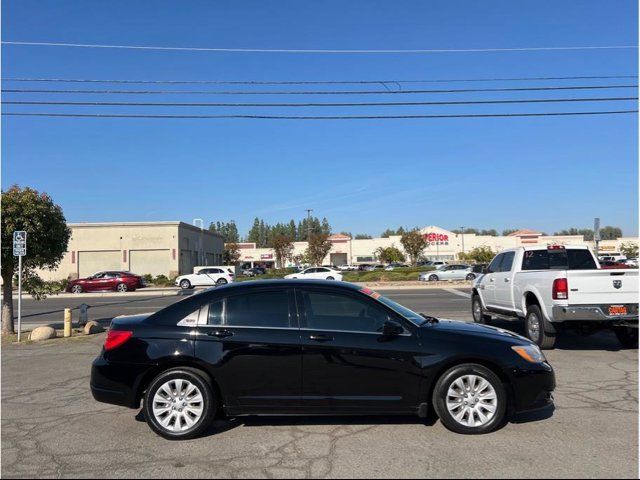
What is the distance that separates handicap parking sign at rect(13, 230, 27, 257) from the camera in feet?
37.2

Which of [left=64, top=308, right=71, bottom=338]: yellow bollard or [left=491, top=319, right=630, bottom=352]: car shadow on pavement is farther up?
[left=64, top=308, right=71, bottom=338]: yellow bollard

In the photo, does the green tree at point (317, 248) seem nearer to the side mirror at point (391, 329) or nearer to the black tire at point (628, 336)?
the black tire at point (628, 336)

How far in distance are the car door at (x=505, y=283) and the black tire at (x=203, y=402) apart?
298 inches

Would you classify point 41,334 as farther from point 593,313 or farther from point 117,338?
point 593,313

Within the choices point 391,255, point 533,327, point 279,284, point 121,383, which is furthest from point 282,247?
point 121,383

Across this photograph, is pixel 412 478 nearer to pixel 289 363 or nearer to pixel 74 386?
pixel 289 363

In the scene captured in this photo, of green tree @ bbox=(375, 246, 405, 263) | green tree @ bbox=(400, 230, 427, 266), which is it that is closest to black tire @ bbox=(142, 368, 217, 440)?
green tree @ bbox=(400, 230, 427, 266)

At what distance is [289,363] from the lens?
205 inches

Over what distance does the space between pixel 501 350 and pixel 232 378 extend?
2665 mm

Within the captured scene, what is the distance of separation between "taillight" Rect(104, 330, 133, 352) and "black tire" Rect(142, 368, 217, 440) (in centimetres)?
53

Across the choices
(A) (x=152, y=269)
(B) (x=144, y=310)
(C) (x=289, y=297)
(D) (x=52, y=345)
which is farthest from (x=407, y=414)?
(A) (x=152, y=269)

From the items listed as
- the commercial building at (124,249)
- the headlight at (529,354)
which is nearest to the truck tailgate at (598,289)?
the headlight at (529,354)

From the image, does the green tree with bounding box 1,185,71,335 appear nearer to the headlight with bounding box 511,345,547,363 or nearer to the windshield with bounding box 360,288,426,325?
the windshield with bounding box 360,288,426,325

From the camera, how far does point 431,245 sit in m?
97.8
